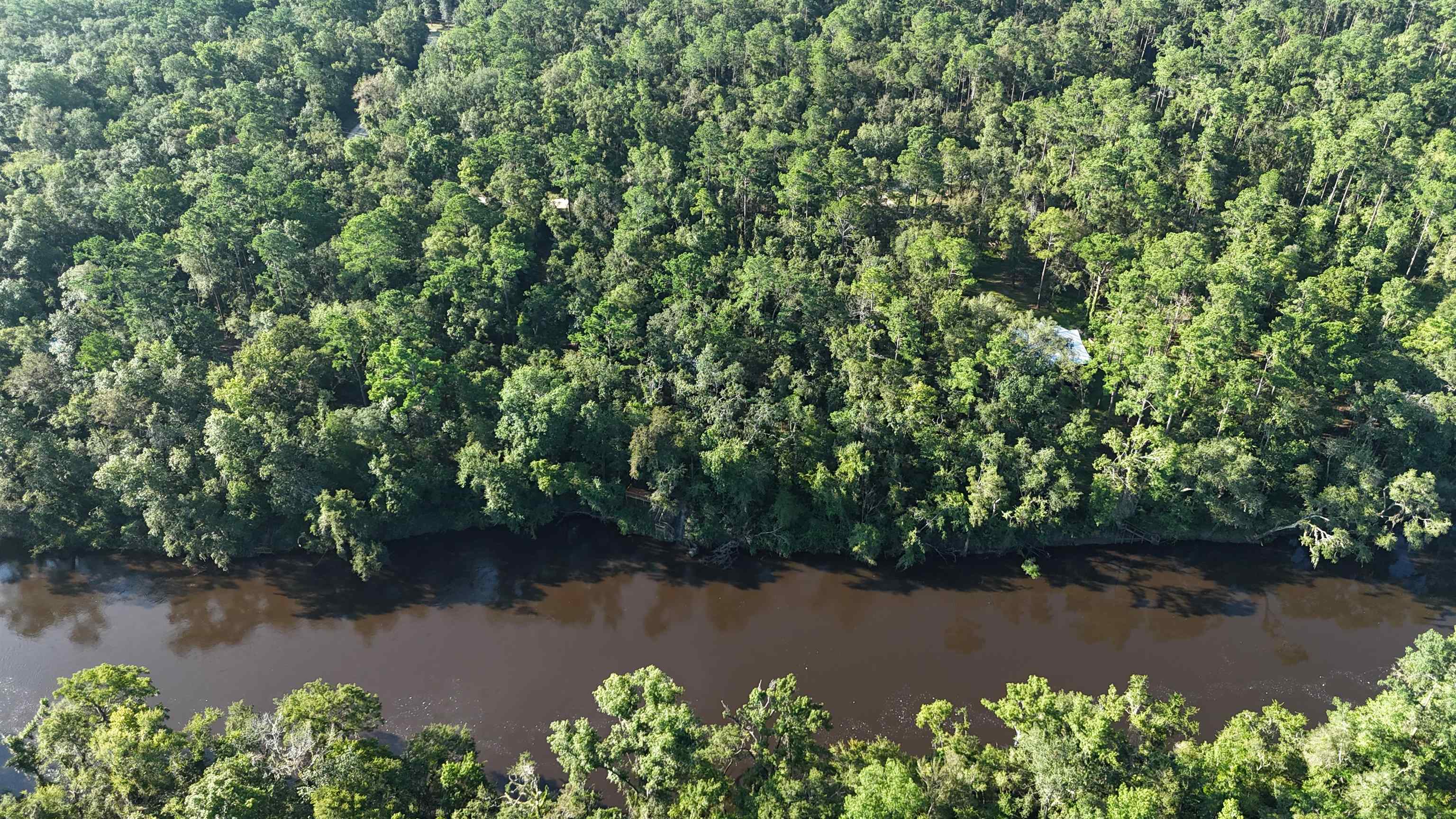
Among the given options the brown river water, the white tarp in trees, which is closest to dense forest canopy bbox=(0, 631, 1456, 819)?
the brown river water


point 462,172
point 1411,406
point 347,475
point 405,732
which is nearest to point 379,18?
point 462,172

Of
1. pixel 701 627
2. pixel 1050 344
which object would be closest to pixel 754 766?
pixel 701 627

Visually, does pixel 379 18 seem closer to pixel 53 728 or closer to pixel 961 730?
pixel 53 728

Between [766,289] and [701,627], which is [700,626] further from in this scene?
[766,289]

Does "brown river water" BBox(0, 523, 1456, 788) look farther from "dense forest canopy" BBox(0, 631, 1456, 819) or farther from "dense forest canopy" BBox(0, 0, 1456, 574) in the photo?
"dense forest canopy" BBox(0, 631, 1456, 819)

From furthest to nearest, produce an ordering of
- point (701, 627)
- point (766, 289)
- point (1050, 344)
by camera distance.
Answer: point (766, 289) → point (1050, 344) → point (701, 627)

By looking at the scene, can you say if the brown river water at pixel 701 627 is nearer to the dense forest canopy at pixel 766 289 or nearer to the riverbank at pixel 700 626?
the riverbank at pixel 700 626

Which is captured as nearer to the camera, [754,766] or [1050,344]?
[754,766]
